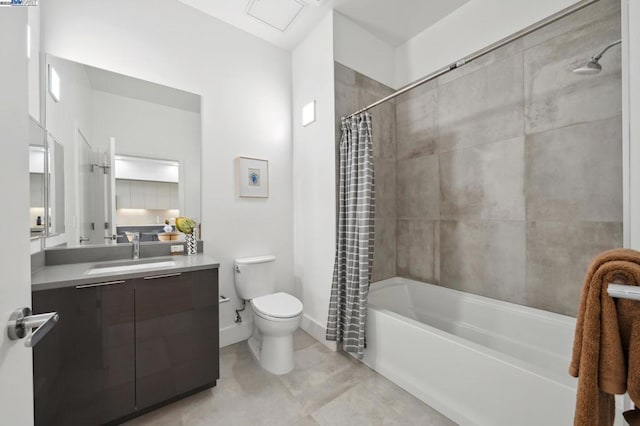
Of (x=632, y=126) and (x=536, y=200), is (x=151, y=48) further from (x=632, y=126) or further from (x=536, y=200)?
(x=536, y=200)

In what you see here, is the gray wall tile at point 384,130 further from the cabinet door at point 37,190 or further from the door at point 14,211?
the cabinet door at point 37,190

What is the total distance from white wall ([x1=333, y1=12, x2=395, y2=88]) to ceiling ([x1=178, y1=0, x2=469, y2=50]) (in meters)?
0.06

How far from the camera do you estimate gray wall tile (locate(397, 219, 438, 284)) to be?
2426 millimetres

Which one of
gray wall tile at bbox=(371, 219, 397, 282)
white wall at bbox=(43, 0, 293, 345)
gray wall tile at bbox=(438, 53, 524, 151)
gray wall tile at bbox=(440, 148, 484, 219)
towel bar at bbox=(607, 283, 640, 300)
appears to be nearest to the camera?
towel bar at bbox=(607, 283, 640, 300)

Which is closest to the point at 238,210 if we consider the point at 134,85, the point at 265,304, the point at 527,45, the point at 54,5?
the point at 265,304

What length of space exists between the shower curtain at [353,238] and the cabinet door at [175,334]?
0.93m

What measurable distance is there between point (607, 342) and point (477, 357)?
3.19ft

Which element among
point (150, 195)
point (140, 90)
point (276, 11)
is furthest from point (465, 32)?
point (150, 195)

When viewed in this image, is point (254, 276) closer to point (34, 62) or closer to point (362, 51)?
point (34, 62)

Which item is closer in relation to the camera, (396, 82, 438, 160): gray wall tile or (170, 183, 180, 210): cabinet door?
(170, 183, 180, 210): cabinet door

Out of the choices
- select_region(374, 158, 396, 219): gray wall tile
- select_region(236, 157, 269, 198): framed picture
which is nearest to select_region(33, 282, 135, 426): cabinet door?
select_region(236, 157, 269, 198): framed picture

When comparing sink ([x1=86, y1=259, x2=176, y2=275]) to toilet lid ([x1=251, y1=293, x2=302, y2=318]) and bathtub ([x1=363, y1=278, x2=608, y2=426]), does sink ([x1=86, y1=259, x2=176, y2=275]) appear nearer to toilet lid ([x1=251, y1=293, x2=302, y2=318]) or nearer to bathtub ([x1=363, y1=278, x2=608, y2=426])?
toilet lid ([x1=251, y1=293, x2=302, y2=318])

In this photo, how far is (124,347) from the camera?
1412 mm

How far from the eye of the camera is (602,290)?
0.59 metres
